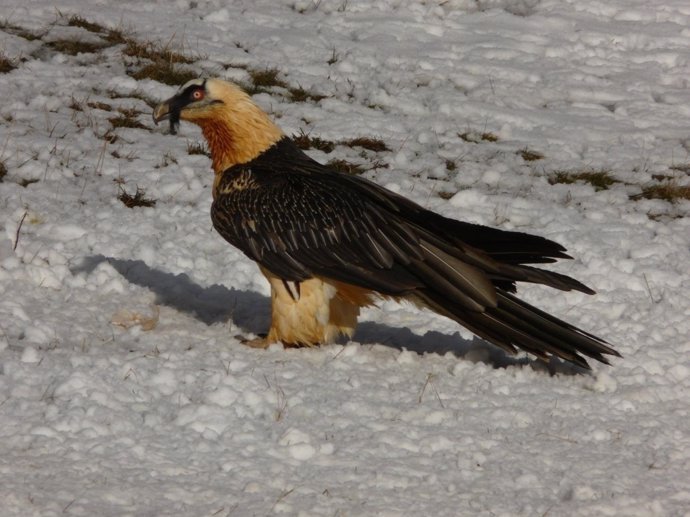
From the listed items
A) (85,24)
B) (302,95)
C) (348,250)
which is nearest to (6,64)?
(85,24)

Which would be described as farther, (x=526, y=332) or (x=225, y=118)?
(x=225, y=118)

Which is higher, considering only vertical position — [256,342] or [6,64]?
[6,64]

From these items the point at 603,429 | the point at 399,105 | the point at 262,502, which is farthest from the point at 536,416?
the point at 399,105

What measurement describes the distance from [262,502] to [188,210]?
5579mm

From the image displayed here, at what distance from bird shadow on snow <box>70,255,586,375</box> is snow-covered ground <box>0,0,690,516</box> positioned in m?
0.04

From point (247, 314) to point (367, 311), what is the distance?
1039 mm

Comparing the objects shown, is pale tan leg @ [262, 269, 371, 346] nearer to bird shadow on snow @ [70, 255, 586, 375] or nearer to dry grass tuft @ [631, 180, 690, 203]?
bird shadow on snow @ [70, 255, 586, 375]

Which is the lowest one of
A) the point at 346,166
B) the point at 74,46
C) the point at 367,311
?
the point at 367,311

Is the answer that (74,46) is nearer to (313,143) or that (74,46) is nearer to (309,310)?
(313,143)

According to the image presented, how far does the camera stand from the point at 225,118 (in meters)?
8.84

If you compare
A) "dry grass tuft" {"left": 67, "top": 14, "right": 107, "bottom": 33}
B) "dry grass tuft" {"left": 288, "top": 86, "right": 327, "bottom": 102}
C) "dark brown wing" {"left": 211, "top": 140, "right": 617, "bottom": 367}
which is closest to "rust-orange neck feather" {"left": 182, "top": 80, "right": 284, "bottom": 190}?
"dark brown wing" {"left": 211, "top": 140, "right": 617, "bottom": 367}

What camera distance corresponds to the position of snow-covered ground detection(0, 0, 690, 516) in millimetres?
6387

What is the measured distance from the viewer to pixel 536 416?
7.54m

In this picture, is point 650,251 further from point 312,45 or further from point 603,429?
point 312,45
